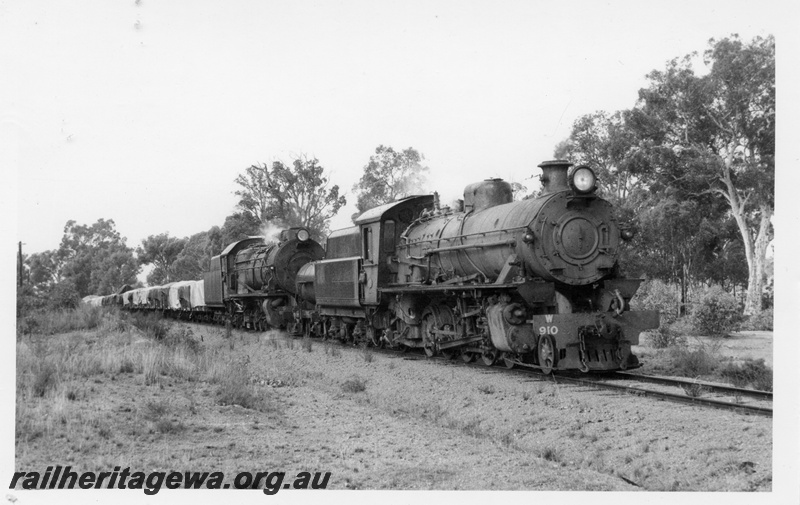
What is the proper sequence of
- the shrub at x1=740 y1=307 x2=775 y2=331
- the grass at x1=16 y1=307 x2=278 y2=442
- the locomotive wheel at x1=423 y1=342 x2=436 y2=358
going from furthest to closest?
1. the shrub at x1=740 y1=307 x2=775 y2=331
2. the locomotive wheel at x1=423 y1=342 x2=436 y2=358
3. the grass at x1=16 y1=307 x2=278 y2=442

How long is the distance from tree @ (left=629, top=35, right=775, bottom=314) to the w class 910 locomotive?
16.1m

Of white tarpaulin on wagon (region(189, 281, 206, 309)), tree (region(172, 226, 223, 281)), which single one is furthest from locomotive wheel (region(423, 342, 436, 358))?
tree (region(172, 226, 223, 281))

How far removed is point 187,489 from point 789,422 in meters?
6.33

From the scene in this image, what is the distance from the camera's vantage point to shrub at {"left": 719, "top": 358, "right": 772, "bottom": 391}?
11640mm

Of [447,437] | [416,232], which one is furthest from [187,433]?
[416,232]

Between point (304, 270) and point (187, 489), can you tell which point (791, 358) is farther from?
point (304, 270)

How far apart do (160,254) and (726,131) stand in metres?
53.4

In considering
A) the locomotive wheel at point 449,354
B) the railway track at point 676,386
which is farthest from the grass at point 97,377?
the railway track at point 676,386

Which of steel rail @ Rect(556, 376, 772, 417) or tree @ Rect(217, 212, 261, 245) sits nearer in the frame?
steel rail @ Rect(556, 376, 772, 417)

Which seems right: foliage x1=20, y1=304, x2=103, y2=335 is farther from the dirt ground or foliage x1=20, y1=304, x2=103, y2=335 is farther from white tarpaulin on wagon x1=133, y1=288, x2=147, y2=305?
white tarpaulin on wagon x1=133, y1=288, x2=147, y2=305

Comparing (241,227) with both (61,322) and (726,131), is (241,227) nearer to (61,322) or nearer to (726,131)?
(61,322)

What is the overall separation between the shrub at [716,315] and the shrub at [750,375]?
10081mm

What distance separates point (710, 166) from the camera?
29.8 metres

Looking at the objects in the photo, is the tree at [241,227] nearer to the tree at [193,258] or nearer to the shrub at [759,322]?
the tree at [193,258]
